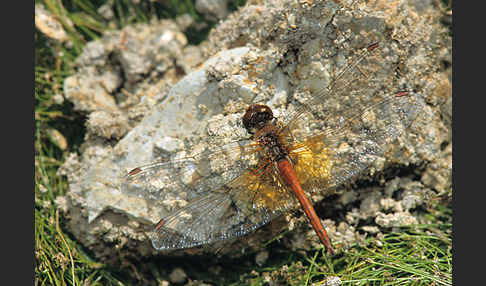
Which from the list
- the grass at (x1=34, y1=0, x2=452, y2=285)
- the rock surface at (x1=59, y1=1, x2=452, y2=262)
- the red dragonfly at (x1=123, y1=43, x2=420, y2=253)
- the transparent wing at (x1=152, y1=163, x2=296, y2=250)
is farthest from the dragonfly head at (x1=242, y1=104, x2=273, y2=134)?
the grass at (x1=34, y1=0, x2=452, y2=285)

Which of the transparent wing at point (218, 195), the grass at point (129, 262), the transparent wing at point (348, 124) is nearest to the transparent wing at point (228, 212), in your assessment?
the transparent wing at point (218, 195)

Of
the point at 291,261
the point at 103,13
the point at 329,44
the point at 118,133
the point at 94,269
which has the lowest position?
the point at 291,261

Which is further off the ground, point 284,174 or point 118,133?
point 118,133

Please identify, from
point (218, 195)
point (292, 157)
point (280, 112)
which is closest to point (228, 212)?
point (218, 195)

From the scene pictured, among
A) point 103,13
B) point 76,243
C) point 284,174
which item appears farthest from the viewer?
point 103,13

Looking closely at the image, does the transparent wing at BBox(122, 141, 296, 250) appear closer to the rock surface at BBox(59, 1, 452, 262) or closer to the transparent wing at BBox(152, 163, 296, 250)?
the transparent wing at BBox(152, 163, 296, 250)

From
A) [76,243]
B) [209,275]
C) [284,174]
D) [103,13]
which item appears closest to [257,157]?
[284,174]

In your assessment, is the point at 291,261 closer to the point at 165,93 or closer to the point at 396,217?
the point at 396,217
